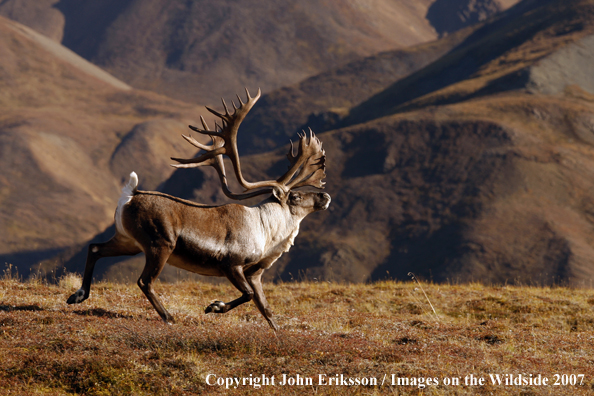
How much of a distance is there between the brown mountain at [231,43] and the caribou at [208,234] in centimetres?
15528

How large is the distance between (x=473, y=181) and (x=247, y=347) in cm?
6237

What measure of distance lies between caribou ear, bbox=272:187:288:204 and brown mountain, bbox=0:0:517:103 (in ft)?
509

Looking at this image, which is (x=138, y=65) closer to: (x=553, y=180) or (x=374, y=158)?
(x=374, y=158)

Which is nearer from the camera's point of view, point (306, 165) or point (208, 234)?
point (208, 234)

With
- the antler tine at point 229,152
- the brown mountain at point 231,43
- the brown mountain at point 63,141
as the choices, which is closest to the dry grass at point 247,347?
the antler tine at point 229,152

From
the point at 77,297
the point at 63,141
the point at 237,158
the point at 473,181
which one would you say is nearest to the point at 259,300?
the point at 237,158

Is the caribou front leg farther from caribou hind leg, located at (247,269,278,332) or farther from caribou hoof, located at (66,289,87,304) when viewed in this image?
caribou hoof, located at (66,289,87,304)

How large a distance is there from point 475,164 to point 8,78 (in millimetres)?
106307

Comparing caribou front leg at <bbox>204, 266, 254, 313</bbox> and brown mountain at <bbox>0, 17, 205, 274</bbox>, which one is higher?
caribou front leg at <bbox>204, 266, 254, 313</bbox>

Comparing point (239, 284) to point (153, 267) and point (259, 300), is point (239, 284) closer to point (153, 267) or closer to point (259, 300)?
point (259, 300)

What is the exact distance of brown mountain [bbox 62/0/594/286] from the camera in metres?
59.7

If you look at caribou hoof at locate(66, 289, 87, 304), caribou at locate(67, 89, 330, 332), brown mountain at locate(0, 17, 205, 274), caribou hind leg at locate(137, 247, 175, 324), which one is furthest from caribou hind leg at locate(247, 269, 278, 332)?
brown mountain at locate(0, 17, 205, 274)

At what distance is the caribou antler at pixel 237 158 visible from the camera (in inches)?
437

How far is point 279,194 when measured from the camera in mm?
11242
